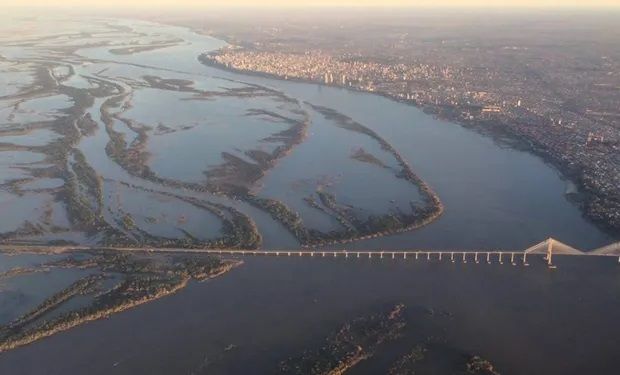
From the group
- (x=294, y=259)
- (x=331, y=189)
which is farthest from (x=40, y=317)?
(x=331, y=189)

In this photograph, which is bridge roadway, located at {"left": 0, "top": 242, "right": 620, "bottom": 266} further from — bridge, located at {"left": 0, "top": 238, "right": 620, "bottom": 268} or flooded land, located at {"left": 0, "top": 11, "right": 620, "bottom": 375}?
flooded land, located at {"left": 0, "top": 11, "right": 620, "bottom": 375}

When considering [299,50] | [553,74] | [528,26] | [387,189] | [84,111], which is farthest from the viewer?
[528,26]

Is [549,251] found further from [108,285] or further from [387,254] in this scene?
[108,285]

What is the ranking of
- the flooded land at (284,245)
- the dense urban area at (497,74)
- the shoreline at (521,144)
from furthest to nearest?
the dense urban area at (497,74), the shoreline at (521,144), the flooded land at (284,245)

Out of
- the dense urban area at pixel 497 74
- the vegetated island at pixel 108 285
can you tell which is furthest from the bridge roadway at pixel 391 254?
the dense urban area at pixel 497 74

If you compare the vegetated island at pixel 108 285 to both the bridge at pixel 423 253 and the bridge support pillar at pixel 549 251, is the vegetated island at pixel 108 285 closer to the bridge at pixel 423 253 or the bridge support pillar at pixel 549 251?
the bridge at pixel 423 253

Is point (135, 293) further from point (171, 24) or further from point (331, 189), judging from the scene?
point (171, 24)

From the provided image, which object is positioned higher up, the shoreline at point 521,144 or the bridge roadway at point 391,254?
the shoreline at point 521,144
